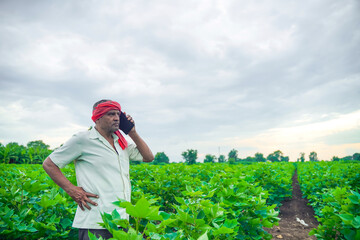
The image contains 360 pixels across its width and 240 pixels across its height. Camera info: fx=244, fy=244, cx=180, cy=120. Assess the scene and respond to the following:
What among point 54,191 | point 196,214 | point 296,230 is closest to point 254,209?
point 196,214

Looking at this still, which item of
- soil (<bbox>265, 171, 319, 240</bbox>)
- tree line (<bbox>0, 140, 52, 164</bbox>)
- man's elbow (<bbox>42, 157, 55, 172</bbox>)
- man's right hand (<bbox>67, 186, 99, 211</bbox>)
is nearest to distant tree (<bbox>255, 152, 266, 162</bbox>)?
tree line (<bbox>0, 140, 52, 164</bbox>)

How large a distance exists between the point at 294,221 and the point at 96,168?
7449 millimetres

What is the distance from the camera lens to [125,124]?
2992 millimetres

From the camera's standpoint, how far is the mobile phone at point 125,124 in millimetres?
2951

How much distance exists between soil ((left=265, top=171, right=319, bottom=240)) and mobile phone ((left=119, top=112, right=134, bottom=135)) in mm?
4953

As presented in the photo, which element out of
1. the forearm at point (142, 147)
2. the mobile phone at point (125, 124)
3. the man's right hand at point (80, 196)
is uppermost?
the mobile phone at point (125, 124)

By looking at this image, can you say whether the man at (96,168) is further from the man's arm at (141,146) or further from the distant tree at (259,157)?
the distant tree at (259,157)

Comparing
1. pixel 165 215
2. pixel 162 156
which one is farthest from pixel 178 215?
pixel 162 156

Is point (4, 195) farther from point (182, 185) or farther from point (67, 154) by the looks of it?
point (182, 185)

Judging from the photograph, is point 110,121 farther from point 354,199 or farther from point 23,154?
point 23,154

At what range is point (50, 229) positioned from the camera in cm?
210

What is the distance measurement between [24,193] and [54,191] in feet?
0.79

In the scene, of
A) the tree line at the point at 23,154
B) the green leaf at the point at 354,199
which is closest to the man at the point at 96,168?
the green leaf at the point at 354,199

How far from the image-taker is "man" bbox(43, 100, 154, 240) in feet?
8.06
